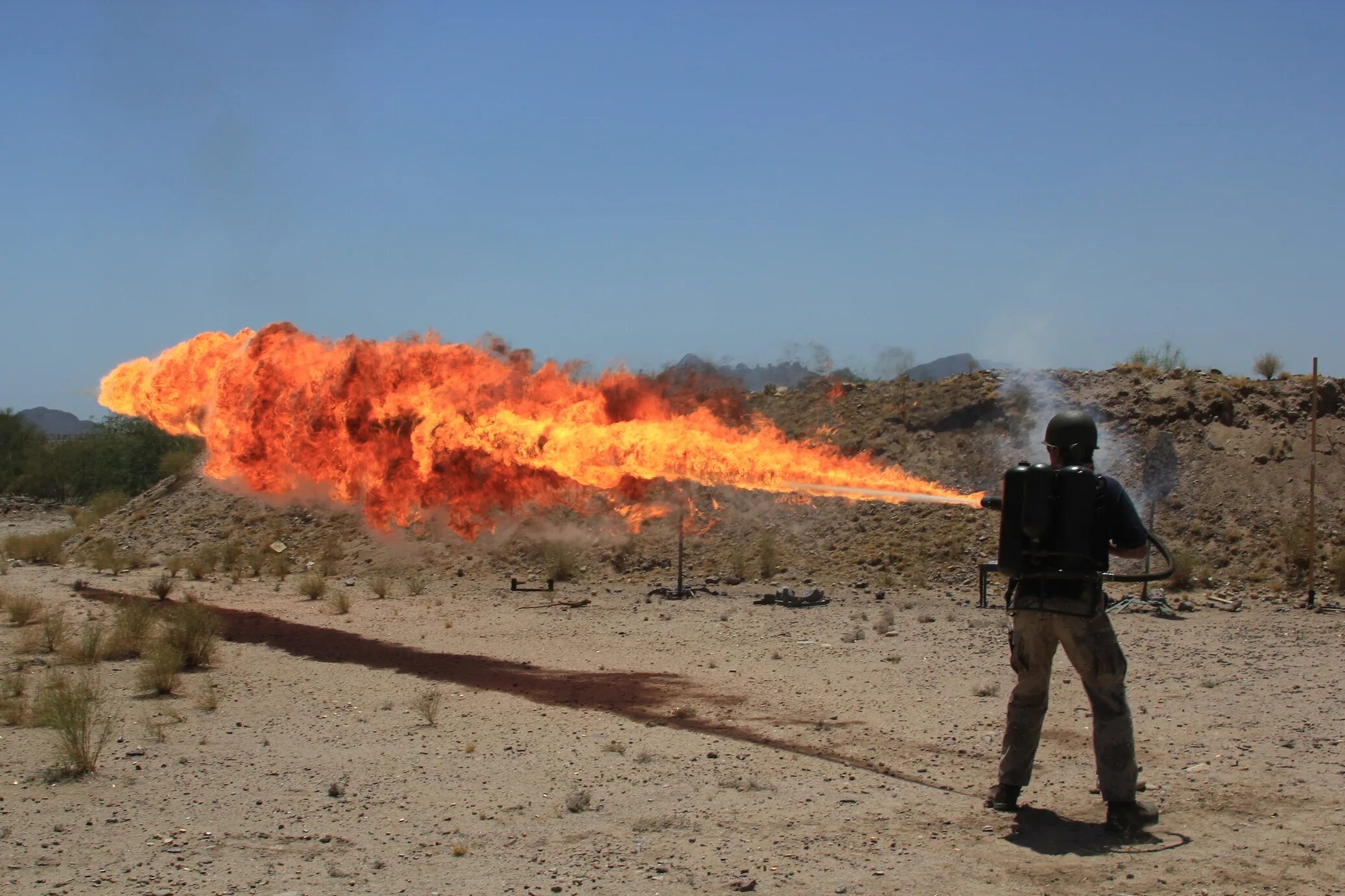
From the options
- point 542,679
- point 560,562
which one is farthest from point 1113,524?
point 560,562

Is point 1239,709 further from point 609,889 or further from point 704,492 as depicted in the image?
point 704,492

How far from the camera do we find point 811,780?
7.59 meters

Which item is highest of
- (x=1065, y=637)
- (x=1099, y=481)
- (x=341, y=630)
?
(x=1099, y=481)

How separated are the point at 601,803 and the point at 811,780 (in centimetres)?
151

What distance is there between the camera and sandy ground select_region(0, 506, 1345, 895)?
19.2 ft

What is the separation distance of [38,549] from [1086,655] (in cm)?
2861

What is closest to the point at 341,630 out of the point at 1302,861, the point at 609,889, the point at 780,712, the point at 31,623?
the point at 31,623

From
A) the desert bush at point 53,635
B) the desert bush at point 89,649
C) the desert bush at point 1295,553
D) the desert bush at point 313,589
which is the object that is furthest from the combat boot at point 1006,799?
the desert bush at point 313,589

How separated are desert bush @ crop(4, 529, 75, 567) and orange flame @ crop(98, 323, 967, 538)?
1386 cm

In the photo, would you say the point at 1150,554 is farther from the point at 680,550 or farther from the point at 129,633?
the point at 129,633

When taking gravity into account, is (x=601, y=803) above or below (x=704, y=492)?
below

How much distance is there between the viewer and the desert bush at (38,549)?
90.3 ft

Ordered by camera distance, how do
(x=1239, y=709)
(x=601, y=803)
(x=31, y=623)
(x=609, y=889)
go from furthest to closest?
(x=31, y=623) < (x=1239, y=709) < (x=601, y=803) < (x=609, y=889)

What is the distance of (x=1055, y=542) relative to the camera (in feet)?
21.7
